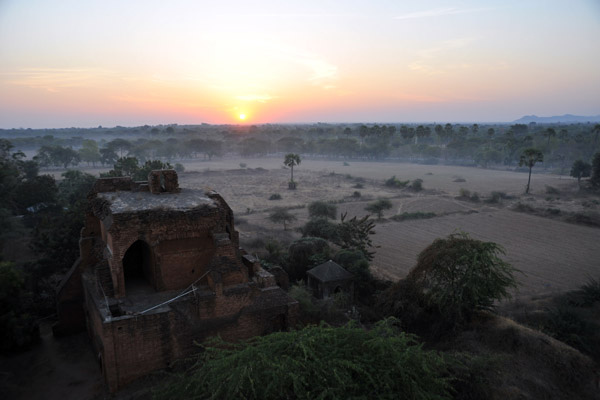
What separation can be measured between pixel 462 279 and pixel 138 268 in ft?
38.8

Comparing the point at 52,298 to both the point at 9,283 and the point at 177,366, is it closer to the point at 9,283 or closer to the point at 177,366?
the point at 9,283

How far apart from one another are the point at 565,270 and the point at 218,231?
23778 mm

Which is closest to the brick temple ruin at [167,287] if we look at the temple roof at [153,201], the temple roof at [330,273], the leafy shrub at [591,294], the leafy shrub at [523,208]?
the temple roof at [153,201]

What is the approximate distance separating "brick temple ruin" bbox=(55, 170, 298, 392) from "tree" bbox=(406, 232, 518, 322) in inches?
247

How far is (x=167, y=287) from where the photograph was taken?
38.3 feet

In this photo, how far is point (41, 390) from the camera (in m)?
10.8

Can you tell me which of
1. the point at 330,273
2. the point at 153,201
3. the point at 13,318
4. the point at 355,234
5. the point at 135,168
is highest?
the point at 153,201

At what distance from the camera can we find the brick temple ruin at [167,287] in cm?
1003

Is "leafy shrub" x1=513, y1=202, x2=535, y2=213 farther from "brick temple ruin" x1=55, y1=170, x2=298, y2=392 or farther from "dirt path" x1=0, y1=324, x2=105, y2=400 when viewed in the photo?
"dirt path" x1=0, y1=324, x2=105, y2=400

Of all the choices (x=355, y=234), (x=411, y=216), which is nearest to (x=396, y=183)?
(x=411, y=216)

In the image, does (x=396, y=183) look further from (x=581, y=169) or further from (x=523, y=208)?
(x=581, y=169)

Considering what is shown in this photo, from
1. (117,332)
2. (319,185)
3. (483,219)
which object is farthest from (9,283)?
(319,185)

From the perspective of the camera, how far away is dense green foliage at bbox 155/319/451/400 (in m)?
6.88

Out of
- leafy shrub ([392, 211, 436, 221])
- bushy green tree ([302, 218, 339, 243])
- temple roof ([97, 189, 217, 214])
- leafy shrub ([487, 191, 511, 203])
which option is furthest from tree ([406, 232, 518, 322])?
leafy shrub ([487, 191, 511, 203])
